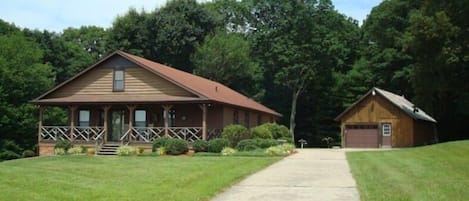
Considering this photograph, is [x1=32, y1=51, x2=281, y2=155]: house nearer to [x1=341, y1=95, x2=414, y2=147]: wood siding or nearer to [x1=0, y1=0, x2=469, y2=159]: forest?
[x1=0, y1=0, x2=469, y2=159]: forest

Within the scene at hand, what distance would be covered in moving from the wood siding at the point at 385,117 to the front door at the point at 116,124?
21258 mm

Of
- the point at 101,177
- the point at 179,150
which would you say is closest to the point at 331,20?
the point at 179,150

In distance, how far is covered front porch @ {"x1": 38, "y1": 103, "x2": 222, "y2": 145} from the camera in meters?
31.6

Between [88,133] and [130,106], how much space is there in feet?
10.1

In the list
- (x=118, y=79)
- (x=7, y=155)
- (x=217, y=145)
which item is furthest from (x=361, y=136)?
(x=7, y=155)

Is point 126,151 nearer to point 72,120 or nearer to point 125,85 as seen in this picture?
point 125,85

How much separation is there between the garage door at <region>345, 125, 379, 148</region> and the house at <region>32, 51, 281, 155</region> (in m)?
16.1

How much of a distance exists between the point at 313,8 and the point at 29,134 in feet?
108

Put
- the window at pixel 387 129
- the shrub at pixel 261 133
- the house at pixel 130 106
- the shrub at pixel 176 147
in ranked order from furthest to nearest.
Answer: the window at pixel 387 129, the shrub at pixel 261 133, the house at pixel 130 106, the shrub at pixel 176 147

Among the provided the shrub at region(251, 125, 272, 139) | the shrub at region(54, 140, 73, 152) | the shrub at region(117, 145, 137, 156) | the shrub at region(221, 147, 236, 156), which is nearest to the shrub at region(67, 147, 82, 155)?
the shrub at region(54, 140, 73, 152)

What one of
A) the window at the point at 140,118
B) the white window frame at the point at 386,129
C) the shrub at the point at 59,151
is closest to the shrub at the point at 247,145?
the window at the point at 140,118

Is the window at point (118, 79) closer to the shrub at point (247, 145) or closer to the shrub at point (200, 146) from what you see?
the shrub at point (200, 146)

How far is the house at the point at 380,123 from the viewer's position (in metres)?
46.1

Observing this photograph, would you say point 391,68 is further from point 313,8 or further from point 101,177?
point 101,177
